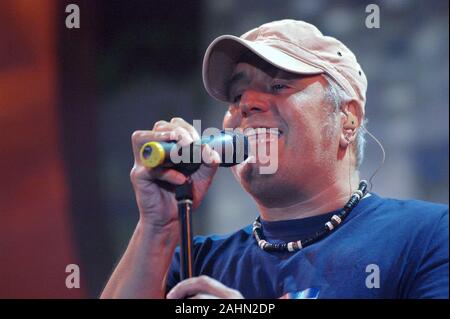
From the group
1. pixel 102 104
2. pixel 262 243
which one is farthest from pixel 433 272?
pixel 102 104

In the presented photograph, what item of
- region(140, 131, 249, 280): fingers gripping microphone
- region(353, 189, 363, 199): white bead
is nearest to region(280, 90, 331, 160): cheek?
region(353, 189, 363, 199): white bead

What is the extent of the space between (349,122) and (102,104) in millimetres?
627

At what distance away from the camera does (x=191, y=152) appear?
3.83 feet

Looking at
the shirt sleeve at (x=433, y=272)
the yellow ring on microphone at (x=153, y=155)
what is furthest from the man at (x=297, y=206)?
the yellow ring on microphone at (x=153, y=155)

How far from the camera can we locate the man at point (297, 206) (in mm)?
1278

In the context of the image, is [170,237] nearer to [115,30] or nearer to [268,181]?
[268,181]

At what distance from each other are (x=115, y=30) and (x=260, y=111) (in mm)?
465

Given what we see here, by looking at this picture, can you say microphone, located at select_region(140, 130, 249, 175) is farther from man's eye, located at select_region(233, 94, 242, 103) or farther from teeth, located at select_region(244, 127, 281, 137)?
man's eye, located at select_region(233, 94, 242, 103)

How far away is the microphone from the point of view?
1.12 metres

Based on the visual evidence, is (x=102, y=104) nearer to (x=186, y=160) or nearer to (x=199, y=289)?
(x=186, y=160)

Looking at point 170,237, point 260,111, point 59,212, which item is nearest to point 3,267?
point 59,212

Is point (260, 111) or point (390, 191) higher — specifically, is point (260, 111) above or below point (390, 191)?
above

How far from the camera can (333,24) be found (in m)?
1.53

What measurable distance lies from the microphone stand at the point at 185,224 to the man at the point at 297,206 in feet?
0.22
